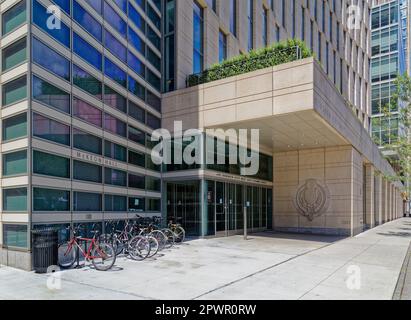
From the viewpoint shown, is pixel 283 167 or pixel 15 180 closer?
pixel 15 180

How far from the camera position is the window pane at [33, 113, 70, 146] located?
10562mm

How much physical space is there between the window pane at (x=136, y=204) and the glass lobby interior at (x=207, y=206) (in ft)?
4.22

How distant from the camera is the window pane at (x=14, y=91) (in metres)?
10.6

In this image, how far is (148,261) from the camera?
1103cm

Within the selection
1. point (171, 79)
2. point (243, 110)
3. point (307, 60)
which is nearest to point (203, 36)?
point (171, 79)

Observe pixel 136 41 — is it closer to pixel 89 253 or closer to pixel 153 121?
pixel 153 121

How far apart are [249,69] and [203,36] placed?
5.01 m

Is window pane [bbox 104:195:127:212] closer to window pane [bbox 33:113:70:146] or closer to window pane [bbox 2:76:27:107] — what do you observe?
window pane [bbox 33:113:70:146]

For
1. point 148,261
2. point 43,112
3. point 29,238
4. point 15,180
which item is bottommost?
point 148,261

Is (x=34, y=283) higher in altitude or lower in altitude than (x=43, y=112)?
lower

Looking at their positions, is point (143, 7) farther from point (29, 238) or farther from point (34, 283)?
point (34, 283)

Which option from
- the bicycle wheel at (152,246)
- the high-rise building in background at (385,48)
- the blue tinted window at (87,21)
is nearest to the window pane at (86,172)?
the bicycle wheel at (152,246)

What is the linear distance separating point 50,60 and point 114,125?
12.4 ft

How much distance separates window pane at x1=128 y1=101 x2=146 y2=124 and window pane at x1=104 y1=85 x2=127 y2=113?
36cm
